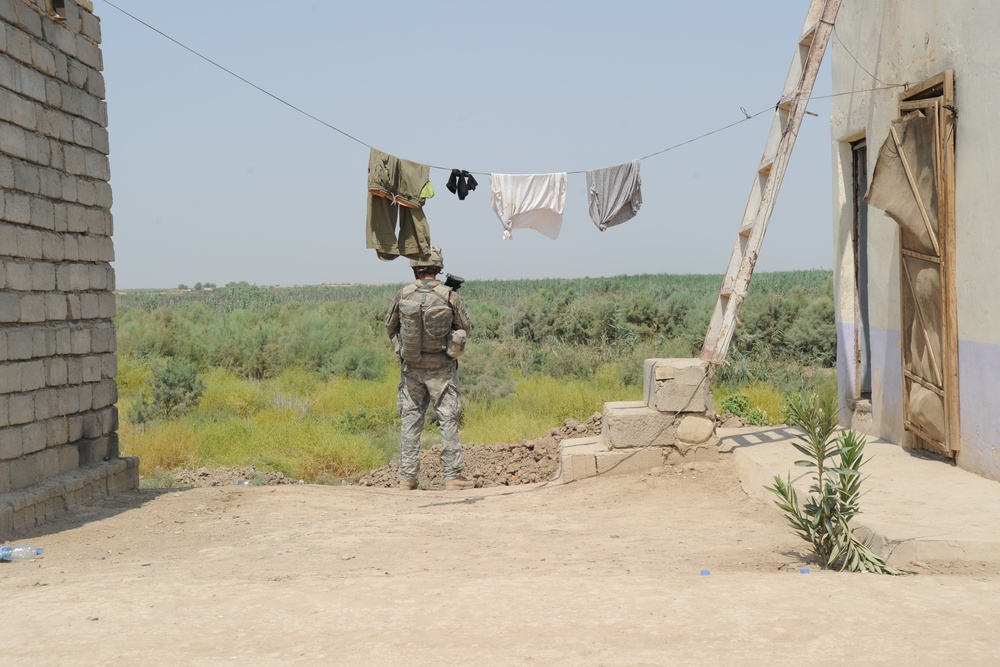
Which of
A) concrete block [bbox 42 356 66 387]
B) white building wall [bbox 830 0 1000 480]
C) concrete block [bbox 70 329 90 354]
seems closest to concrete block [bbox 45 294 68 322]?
concrete block [bbox 70 329 90 354]

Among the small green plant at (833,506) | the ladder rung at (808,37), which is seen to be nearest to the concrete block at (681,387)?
the ladder rung at (808,37)

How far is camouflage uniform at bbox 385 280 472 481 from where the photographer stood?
9.13 metres

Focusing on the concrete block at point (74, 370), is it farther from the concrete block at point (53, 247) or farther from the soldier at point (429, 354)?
the soldier at point (429, 354)

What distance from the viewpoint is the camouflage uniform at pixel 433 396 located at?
913cm

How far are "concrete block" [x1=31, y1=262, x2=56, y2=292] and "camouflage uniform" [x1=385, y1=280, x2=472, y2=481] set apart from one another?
2.94m

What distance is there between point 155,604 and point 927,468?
564 centimetres

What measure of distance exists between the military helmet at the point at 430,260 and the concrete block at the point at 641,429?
2243 mm

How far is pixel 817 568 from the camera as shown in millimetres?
5254

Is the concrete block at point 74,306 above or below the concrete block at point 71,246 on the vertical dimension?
below

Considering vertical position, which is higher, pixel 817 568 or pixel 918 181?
pixel 918 181

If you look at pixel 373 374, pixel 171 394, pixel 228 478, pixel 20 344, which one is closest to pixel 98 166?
pixel 20 344

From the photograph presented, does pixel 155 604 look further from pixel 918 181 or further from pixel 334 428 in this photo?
pixel 334 428

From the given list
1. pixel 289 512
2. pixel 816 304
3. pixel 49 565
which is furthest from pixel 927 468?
pixel 816 304

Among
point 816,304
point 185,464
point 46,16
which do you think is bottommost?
point 185,464
